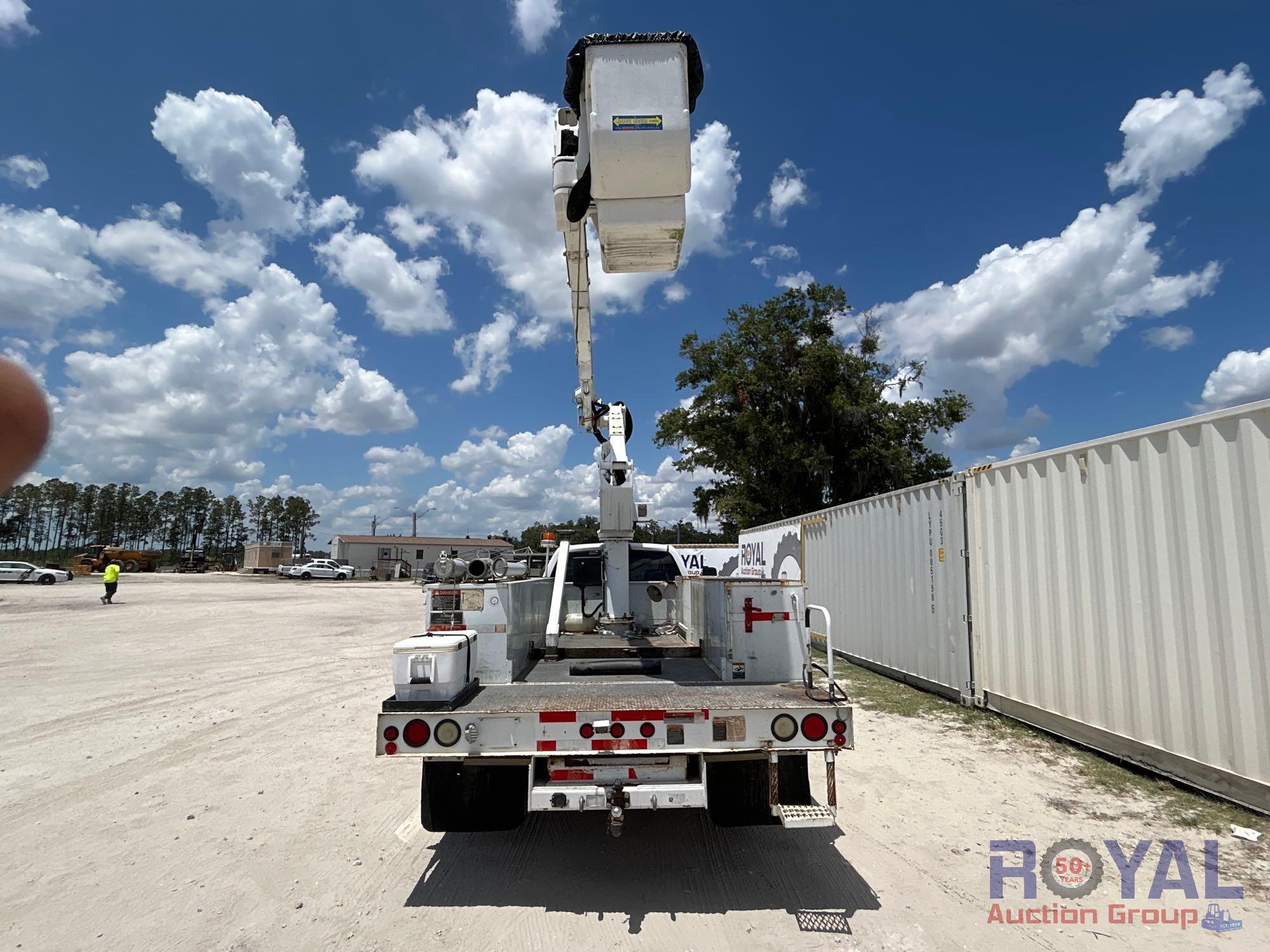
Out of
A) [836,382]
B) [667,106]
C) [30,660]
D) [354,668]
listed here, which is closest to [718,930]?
[667,106]

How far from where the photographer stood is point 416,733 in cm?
378

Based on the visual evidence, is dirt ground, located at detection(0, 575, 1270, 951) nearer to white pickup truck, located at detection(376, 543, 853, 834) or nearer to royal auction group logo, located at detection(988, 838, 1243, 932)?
royal auction group logo, located at detection(988, 838, 1243, 932)

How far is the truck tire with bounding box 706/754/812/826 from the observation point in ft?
13.6

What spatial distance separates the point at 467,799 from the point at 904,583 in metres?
7.52

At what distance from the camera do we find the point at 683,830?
481cm

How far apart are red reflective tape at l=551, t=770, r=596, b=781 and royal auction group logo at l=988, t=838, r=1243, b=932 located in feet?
7.10

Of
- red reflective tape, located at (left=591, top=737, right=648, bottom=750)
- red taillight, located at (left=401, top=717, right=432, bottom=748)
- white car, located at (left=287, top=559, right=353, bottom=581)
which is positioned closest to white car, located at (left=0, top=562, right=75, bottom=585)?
white car, located at (left=287, top=559, right=353, bottom=581)

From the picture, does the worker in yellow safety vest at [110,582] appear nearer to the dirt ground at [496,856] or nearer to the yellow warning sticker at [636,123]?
the dirt ground at [496,856]

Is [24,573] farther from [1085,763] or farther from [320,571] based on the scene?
[1085,763]

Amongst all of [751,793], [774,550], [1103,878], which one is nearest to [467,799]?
[751,793]

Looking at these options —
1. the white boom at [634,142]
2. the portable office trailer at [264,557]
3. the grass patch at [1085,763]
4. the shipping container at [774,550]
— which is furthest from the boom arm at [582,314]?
the portable office trailer at [264,557]

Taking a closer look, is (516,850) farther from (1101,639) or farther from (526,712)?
(1101,639)

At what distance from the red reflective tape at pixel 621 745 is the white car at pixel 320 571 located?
2172 inches

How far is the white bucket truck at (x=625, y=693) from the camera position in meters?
3.77
